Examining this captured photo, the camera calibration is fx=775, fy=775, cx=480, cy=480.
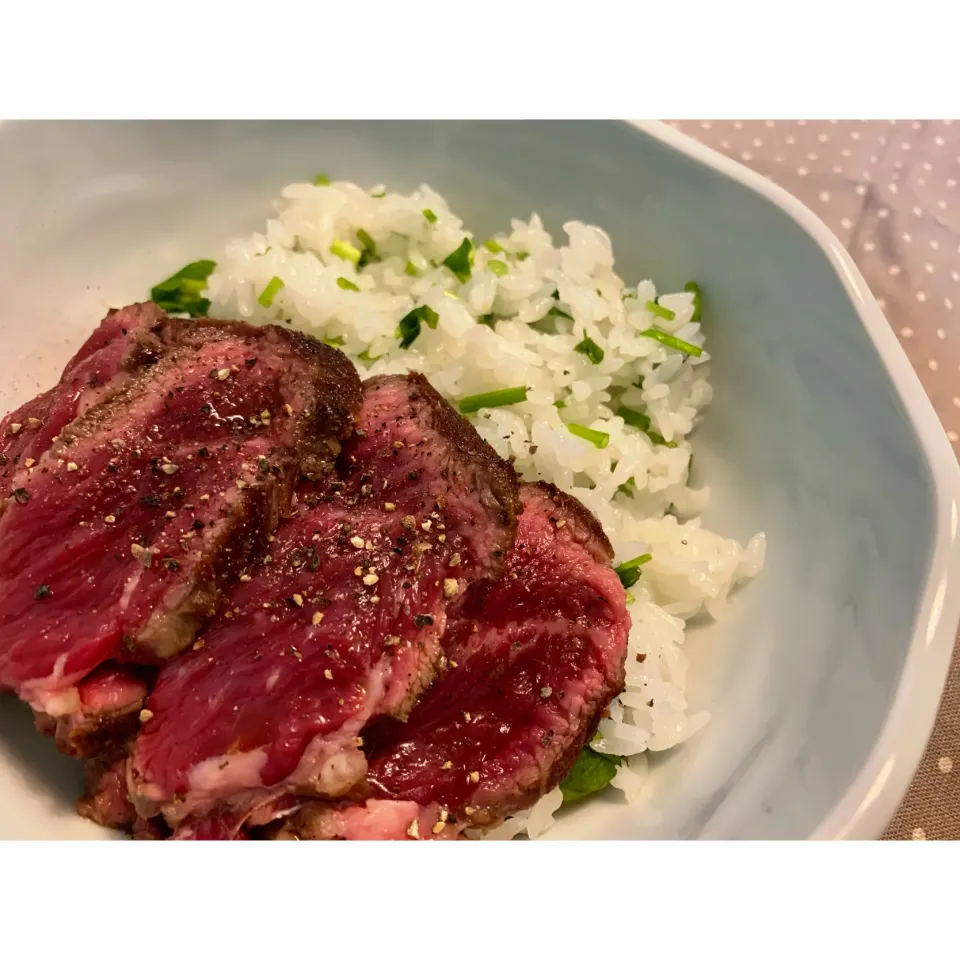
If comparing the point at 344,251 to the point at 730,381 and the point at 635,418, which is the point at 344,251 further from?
the point at 730,381

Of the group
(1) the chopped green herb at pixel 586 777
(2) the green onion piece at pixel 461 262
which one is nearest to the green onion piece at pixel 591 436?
(2) the green onion piece at pixel 461 262

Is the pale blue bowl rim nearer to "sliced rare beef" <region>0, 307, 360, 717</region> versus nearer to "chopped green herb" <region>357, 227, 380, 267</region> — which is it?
"sliced rare beef" <region>0, 307, 360, 717</region>

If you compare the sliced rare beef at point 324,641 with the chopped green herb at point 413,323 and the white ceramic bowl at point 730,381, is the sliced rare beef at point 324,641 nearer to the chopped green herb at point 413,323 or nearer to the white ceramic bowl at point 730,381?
the white ceramic bowl at point 730,381

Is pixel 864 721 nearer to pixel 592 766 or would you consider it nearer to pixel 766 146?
pixel 592 766

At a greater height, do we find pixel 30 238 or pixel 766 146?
pixel 766 146

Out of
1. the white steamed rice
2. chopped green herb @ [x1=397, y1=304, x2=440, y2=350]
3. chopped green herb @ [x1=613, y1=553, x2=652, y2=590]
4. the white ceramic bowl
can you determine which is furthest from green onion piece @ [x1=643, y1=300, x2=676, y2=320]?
chopped green herb @ [x1=613, y1=553, x2=652, y2=590]
